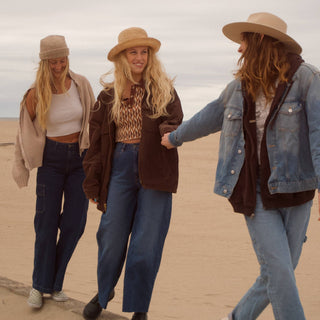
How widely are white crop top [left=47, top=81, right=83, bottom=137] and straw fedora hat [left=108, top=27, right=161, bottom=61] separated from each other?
24.9 inches

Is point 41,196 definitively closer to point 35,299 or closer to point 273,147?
point 35,299

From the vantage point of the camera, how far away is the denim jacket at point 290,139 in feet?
10.1

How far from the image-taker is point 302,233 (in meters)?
3.30

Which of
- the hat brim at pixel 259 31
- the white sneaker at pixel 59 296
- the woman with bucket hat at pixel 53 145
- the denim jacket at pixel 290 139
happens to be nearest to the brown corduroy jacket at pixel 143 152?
the woman with bucket hat at pixel 53 145

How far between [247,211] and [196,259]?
187 inches

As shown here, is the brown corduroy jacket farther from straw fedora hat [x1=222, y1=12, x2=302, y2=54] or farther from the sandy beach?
the sandy beach

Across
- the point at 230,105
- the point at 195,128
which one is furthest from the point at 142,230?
the point at 230,105

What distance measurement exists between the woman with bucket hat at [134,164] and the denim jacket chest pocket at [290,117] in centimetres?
95

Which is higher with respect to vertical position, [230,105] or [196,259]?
[230,105]

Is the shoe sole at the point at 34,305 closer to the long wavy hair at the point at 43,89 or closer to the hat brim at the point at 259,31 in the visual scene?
the long wavy hair at the point at 43,89

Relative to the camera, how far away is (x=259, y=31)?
3.17 metres

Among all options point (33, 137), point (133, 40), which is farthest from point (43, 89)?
point (133, 40)

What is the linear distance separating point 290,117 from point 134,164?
122 cm

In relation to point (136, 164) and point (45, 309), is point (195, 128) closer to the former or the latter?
point (136, 164)
